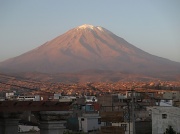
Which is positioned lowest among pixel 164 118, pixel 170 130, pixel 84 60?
pixel 170 130

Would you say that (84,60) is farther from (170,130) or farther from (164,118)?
(170,130)

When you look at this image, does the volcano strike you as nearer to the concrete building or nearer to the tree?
the concrete building

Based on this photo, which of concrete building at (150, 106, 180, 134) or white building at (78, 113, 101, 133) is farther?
white building at (78, 113, 101, 133)

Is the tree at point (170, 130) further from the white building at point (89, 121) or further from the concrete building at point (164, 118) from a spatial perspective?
the white building at point (89, 121)

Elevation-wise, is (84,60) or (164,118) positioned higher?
(84,60)

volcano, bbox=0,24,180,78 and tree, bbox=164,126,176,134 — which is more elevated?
volcano, bbox=0,24,180,78

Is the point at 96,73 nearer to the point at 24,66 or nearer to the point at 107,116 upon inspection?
the point at 24,66

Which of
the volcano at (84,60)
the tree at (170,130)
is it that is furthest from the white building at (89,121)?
the volcano at (84,60)

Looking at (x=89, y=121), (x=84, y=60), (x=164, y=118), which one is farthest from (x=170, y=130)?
(x=84, y=60)

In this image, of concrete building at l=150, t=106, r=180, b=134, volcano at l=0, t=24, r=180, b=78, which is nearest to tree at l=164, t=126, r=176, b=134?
concrete building at l=150, t=106, r=180, b=134
